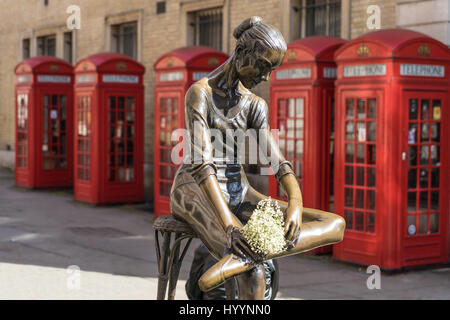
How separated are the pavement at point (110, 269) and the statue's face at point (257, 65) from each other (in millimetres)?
3562

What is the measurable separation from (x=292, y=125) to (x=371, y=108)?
1361 millimetres

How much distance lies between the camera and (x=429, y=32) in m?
9.06

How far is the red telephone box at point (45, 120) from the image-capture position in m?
15.2

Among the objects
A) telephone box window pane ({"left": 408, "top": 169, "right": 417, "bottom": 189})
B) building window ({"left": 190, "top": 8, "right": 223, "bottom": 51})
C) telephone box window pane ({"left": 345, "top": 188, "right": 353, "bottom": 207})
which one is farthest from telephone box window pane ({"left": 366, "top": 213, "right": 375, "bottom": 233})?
building window ({"left": 190, "top": 8, "right": 223, "bottom": 51})

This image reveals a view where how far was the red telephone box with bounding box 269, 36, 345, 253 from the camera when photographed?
8.97 metres

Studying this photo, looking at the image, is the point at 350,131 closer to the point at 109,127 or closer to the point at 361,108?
the point at 361,108

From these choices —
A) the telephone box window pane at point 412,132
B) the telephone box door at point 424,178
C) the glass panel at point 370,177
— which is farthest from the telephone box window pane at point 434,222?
the telephone box window pane at point 412,132

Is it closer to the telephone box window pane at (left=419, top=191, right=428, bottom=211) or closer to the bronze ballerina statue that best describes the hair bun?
the bronze ballerina statue

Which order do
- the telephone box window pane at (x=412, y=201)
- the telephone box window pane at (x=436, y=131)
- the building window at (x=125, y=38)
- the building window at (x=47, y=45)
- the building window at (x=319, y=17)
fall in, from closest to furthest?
the telephone box window pane at (x=412, y=201) < the telephone box window pane at (x=436, y=131) < the building window at (x=319, y=17) < the building window at (x=125, y=38) < the building window at (x=47, y=45)

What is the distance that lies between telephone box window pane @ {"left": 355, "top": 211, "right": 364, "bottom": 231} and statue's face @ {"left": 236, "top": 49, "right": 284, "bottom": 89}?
4919mm

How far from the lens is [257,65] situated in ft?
12.0

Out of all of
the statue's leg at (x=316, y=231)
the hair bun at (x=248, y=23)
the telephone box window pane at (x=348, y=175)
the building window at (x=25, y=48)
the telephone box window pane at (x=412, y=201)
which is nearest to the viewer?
the statue's leg at (x=316, y=231)

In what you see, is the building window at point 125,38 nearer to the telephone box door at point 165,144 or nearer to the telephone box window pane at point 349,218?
the telephone box door at point 165,144
